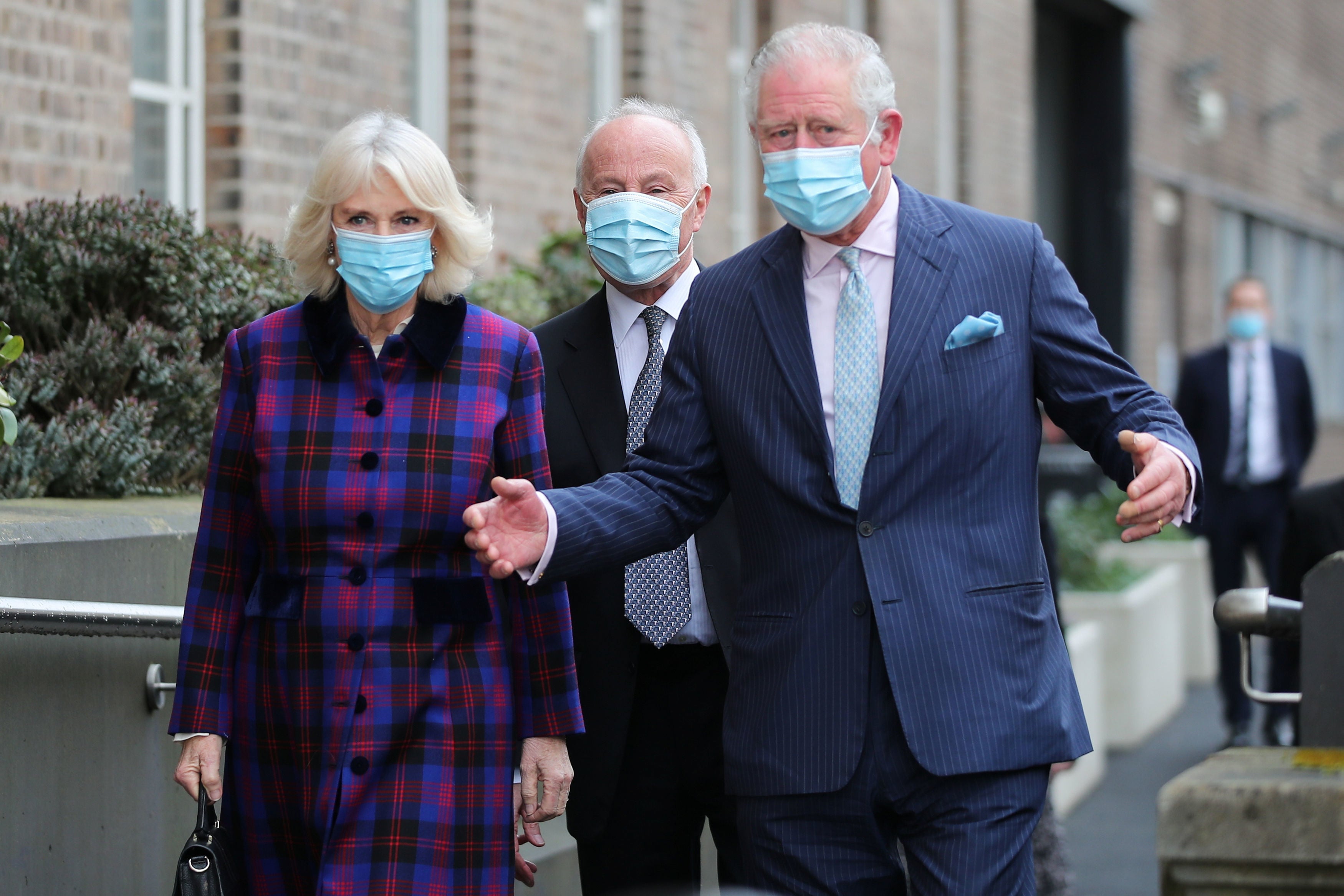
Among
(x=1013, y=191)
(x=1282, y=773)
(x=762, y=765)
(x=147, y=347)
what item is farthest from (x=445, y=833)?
(x=1013, y=191)

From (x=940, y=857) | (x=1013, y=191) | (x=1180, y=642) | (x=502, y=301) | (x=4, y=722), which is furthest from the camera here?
(x=1013, y=191)

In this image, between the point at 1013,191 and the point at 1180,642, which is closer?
the point at 1180,642

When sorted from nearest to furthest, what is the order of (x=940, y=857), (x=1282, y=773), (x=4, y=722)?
(x=1282, y=773)
(x=940, y=857)
(x=4, y=722)

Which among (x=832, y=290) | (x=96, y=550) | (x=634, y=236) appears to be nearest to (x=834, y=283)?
(x=832, y=290)

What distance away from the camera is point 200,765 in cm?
307

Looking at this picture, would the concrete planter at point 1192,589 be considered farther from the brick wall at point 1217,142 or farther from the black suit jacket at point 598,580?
the black suit jacket at point 598,580

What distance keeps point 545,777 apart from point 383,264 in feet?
3.16

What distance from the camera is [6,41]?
217 inches

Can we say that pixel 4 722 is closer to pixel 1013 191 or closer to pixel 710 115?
pixel 710 115

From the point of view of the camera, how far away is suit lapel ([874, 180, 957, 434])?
303cm

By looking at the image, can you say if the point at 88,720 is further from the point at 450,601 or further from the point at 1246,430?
the point at 1246,430

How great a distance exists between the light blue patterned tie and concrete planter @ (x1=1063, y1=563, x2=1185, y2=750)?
624 centimetres

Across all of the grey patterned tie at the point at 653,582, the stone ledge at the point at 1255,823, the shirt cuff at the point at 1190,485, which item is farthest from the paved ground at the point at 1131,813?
the stone ledge at the point at 1255,823

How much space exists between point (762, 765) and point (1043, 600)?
568mm
